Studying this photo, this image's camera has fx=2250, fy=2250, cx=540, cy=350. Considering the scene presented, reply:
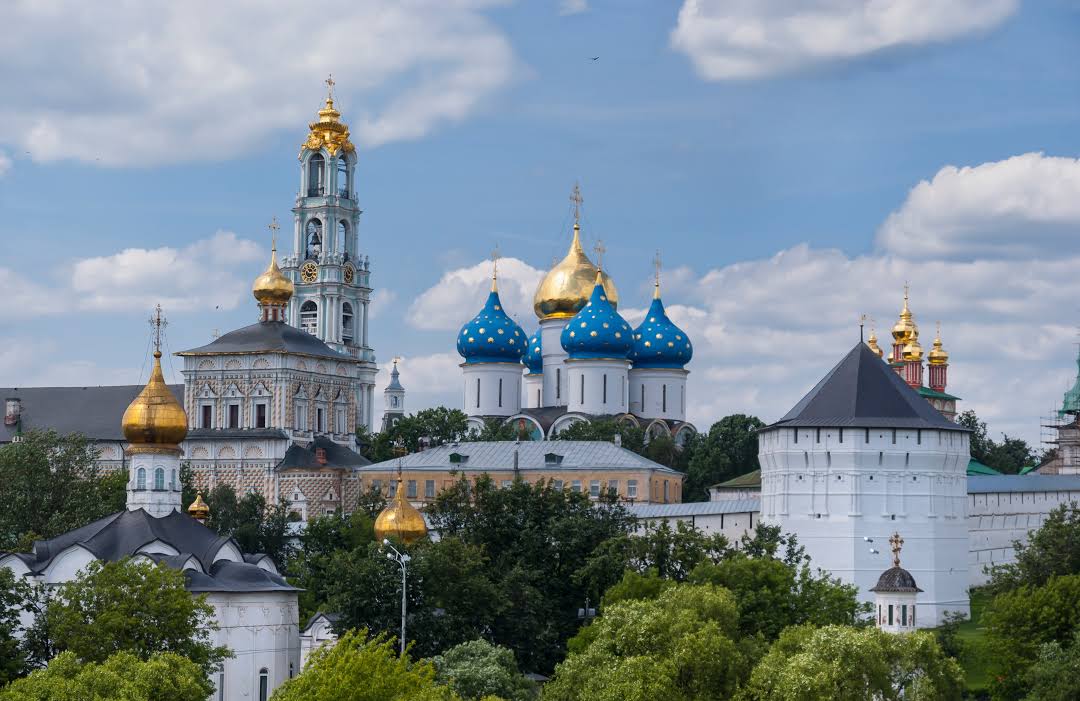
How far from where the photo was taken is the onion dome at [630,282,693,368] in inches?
3430

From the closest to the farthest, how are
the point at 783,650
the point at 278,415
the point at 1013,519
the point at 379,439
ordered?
the point at 783,650 < the point at 1013,519 < the point at 278,415 < the point at 379,439

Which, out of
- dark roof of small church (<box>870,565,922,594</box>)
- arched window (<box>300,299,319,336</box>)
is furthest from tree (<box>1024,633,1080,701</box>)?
arched window (<box>300,299,319,336</box>)

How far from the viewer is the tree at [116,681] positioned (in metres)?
38.8

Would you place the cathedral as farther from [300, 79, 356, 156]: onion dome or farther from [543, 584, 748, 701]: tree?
[543, 584, 748, 701]: tree

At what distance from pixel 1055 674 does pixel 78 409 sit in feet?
157

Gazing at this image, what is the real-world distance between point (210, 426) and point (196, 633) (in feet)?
106

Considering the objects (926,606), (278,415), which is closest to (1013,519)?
(926,606)

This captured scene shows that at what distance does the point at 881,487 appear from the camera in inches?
2295

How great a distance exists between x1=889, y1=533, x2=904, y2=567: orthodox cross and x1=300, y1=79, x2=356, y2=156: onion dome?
151ft

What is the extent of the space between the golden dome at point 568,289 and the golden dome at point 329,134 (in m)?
13.0

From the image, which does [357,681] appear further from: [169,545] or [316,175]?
[316,175]

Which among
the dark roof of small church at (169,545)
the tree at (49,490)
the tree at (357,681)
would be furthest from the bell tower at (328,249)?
the tree at (357,681)

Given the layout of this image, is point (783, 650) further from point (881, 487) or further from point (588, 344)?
point (588, 344)

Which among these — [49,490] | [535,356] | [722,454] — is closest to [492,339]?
[535,356]
